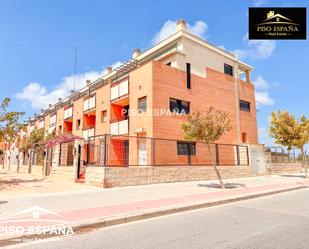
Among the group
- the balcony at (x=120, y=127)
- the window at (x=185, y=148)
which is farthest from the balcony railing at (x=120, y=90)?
the window at (x=185, y=148)

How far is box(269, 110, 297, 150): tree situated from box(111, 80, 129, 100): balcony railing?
1294 centimetres

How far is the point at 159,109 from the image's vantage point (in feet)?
61.9

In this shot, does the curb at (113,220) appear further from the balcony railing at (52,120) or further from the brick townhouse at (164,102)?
the balcony railing at (52,120)

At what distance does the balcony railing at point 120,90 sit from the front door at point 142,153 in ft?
17.3

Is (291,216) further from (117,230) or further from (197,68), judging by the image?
(197,68)

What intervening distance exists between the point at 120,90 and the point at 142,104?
3.44 meters

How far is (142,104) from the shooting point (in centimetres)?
2000

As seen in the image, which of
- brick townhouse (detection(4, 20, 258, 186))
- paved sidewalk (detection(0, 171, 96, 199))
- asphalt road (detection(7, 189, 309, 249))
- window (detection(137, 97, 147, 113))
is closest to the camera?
asphalt road (detection(7, 189, 309, 249))

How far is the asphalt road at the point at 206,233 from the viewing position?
4785 millimetres

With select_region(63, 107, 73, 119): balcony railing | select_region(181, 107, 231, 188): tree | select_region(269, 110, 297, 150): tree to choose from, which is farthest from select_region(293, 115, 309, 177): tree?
select_region(63, 107, 73, 119): balcony railing

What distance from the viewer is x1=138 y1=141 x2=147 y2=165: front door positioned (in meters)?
17.5

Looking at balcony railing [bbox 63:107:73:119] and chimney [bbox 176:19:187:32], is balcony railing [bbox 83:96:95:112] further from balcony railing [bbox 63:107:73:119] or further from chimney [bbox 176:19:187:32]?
chimney [bbox 176:19:187:32]

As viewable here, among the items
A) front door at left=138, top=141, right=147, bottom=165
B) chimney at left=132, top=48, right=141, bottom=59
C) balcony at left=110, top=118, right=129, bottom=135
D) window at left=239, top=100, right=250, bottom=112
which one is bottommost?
front door at left=138, top=141, right=147, bottom=165

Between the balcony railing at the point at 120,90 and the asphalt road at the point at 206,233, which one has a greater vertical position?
the balcony railing at the point at 120,90
